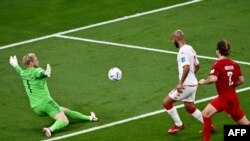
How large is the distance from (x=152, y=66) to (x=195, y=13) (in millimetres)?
4964

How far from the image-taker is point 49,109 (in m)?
21.9

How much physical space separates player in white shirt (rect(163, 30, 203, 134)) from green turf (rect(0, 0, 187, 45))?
941cm

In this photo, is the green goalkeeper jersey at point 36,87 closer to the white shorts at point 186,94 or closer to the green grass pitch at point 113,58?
the green grass pitch at point 113,58

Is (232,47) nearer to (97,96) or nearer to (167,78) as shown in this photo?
(167,78)

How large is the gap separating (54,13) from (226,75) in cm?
1294

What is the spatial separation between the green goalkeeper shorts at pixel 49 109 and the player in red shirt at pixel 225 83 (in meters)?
3.83

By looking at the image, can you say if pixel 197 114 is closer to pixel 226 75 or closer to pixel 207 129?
pixel 207 129

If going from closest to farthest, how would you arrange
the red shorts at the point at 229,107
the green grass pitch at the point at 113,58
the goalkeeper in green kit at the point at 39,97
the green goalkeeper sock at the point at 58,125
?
the red shorts at the point at 229,107 < the green goalkeeper sock at the point at 58,125 < the goalkeeper in green kit at the point at 39,97 < the green grass pitch at the point at 113,58

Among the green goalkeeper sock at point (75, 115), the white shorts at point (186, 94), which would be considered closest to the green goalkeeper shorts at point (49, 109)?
the green goalkeeper sock at point (75, 115)

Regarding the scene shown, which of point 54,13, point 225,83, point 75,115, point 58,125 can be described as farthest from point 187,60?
point 54,13

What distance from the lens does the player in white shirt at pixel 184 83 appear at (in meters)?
20.6

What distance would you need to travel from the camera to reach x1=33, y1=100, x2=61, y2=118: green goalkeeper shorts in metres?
21.9

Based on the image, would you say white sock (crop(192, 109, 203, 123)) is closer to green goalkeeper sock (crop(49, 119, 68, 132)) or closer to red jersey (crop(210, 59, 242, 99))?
red jersey (crop(210, 59, 242, 99))

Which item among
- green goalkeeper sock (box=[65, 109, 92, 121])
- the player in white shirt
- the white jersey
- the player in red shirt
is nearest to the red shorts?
the player in red shirt
